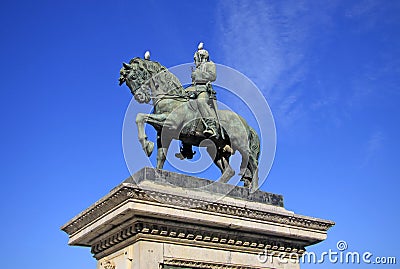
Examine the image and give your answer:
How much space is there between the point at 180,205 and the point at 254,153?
382cm

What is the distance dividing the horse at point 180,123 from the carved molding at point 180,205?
3.79 feet

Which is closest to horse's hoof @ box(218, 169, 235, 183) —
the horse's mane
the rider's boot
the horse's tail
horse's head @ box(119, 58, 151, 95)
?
the horse's tail

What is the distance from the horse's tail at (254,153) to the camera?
1394cm

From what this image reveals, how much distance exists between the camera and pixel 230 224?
1169 centimetres

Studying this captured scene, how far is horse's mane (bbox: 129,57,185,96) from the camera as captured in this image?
1352 centimetres

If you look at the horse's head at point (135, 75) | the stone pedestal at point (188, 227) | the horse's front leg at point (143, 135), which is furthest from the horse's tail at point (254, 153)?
the horse's head at point (135, 75)

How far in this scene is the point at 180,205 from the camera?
11.1 metres

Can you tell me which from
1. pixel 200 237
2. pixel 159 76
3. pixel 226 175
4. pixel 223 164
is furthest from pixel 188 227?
pixel 159 76

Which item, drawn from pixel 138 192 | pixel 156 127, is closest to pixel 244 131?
pixel 156 127

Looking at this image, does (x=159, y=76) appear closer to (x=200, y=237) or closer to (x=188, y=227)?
(x=188, y=227)

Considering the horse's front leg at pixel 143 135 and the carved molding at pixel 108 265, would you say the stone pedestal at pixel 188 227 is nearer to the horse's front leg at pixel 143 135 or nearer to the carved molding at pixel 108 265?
the carved molding at pixel 108 265

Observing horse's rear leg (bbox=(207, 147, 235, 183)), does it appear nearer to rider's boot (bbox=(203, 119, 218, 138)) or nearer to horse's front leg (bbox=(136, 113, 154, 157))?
rider's boot (bbox=(203, 119, 218, 138))

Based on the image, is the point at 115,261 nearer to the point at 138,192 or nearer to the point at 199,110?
the point at 138,192

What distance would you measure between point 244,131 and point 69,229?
527 cm
